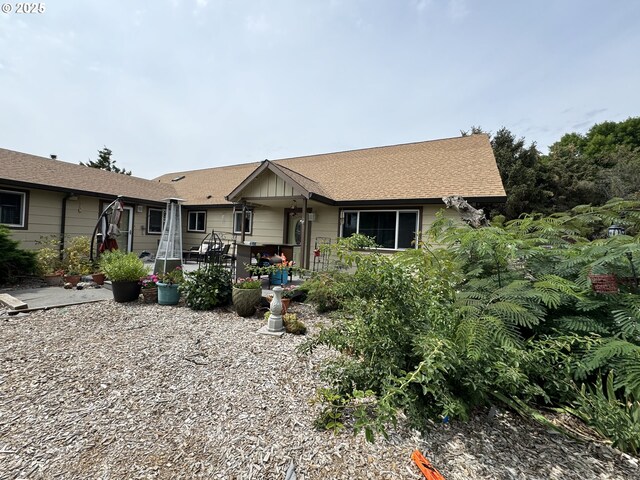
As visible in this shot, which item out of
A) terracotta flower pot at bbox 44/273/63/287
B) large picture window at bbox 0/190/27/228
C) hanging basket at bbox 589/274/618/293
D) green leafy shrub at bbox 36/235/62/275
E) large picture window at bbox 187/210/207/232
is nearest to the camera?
hanging basket at bbox 589/274/618/293

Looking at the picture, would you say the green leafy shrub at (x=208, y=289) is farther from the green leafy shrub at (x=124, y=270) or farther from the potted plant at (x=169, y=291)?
the green leafy shrub at (x=124, y=270)

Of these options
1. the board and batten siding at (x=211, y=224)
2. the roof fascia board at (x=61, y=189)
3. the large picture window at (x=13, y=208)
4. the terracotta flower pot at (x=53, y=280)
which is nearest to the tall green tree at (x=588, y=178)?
the board and batten siding at (x=211, y=224)

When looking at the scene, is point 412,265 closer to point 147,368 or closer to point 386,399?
point 386,399

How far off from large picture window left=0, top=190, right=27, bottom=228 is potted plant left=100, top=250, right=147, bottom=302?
679cm

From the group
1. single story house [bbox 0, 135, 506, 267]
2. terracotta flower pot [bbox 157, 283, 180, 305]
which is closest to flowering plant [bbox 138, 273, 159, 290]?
terracotta flower pot [bbox 157, 283, 180, 305]

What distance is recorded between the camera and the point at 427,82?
883 cm

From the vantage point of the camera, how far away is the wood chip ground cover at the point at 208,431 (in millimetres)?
1766

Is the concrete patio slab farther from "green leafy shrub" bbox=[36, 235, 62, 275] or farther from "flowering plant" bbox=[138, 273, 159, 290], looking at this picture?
"green leafy shrub" bbox=[36, 235, 62, 275]

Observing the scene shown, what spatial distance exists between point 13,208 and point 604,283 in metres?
14.7

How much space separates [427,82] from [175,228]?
9.08m

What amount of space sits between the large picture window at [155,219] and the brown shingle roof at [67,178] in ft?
2.11

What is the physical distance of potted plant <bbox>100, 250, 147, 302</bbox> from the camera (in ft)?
18.6

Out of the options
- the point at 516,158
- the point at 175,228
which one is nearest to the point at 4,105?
the point at 175,228

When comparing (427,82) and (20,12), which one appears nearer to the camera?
(20,12)
